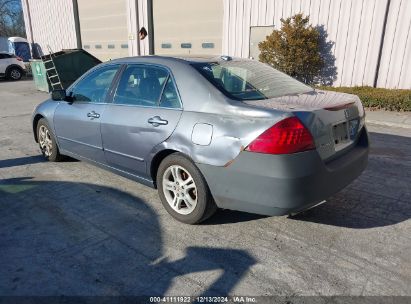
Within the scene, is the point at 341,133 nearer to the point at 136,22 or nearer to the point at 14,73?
the point at 136,22

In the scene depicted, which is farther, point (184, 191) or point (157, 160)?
point (157, 160)

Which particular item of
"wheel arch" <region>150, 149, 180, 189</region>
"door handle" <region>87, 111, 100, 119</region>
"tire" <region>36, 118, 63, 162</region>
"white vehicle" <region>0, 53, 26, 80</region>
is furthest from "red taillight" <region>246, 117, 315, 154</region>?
"white vehicle" <region>0, 53, 26, 80</region>

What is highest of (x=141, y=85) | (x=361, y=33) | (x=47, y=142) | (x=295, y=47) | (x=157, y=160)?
(x=361, y=33)

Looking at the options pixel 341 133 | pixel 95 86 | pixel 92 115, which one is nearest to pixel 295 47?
pixel 95 86

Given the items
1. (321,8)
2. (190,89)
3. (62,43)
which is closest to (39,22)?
(62,43)

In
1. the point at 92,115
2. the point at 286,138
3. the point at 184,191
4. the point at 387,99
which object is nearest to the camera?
the point at 286,138

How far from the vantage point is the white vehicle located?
19.4 m

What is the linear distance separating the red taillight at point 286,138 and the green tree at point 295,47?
27.2 feet

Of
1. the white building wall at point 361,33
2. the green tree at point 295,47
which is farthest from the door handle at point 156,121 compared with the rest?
the white building wall at point 361,33

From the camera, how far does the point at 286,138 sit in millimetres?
2547

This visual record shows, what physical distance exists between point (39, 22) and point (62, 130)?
80.2ft

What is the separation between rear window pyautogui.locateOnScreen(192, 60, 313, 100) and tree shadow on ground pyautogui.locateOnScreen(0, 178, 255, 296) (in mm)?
1349

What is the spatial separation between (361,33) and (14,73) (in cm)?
1841

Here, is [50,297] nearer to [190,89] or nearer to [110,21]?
[190,89]
